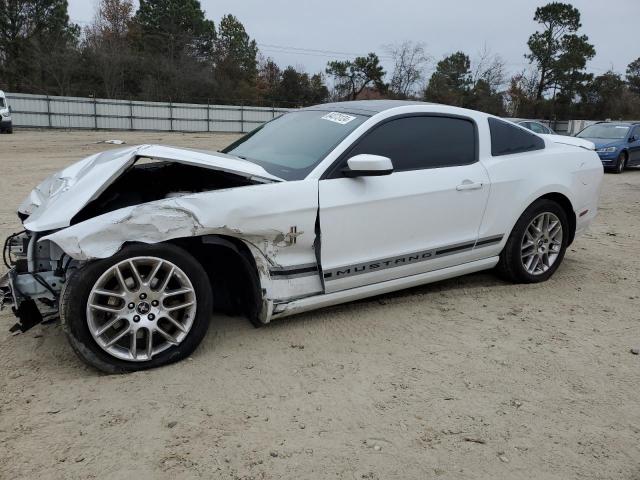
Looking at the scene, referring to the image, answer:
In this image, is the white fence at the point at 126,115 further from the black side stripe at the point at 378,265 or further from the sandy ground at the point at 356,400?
the sandy ground at the point at 356,400

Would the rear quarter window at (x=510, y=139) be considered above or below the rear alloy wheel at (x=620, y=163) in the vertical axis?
above

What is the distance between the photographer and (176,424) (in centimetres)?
259

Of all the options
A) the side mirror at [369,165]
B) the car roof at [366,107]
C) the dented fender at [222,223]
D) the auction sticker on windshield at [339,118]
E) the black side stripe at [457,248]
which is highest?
the car roof at [366,107]

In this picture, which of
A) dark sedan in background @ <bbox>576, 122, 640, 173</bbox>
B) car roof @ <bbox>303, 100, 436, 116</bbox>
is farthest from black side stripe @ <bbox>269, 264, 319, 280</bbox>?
dark sedan in background @ <bbox>576, 122, 640, 173</bbox>

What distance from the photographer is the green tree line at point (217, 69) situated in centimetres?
4006

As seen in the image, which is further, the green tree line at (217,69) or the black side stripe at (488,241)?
the green tree line at (217,69)

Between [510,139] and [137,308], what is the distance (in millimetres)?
3263

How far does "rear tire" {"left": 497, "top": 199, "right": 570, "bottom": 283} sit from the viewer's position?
4543mm

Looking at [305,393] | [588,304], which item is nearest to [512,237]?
[588,304]

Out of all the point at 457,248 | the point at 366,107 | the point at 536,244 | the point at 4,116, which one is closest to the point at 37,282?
the point at 366,107

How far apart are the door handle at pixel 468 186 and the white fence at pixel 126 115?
2580 centimetres

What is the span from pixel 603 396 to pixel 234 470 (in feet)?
6.62

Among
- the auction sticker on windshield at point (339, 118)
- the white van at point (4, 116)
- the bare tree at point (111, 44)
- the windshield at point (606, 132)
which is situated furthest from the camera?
the bare tree at point (111, 44)

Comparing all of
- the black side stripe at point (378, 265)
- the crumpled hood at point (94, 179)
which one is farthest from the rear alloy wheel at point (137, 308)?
the black side stripe at point (378, 265)
